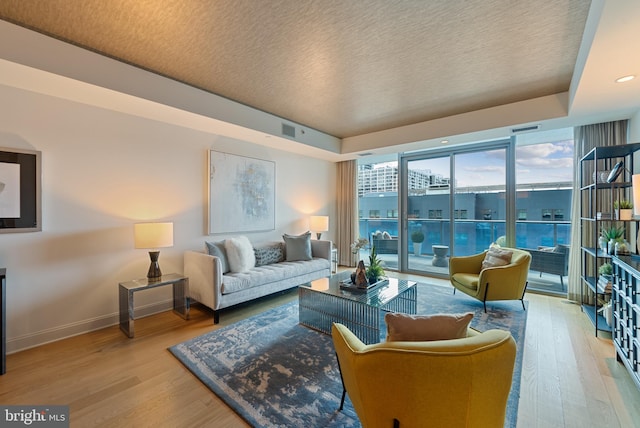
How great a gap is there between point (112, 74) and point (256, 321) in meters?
2.93

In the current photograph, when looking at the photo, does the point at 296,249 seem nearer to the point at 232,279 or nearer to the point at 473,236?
the point at 232,279

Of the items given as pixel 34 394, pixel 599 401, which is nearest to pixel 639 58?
pixel 599 401

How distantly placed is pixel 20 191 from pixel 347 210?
16.4 ft

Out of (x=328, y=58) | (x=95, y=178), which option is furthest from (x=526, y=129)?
(x=95, y=178)

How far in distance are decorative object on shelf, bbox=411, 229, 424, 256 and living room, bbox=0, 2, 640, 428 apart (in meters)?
2.27

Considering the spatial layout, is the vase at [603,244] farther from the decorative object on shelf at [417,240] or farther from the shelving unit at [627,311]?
the decorative object on shelf at [417,240]

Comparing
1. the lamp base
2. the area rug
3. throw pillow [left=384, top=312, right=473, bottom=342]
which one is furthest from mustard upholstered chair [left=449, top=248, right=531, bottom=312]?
the lamp base

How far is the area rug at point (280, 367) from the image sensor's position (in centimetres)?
174

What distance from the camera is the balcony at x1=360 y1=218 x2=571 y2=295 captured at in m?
4.24

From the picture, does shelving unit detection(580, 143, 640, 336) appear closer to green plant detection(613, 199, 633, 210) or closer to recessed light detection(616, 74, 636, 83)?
green plant detection(613, 199, 633, 210)

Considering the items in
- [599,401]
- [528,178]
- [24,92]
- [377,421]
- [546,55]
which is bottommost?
[599,401]

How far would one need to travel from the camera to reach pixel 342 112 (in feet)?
13.3

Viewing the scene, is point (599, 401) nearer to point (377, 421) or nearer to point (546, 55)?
point (377, 421)

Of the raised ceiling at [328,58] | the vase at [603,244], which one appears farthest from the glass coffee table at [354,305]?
the raised ceiling at [328,58]
